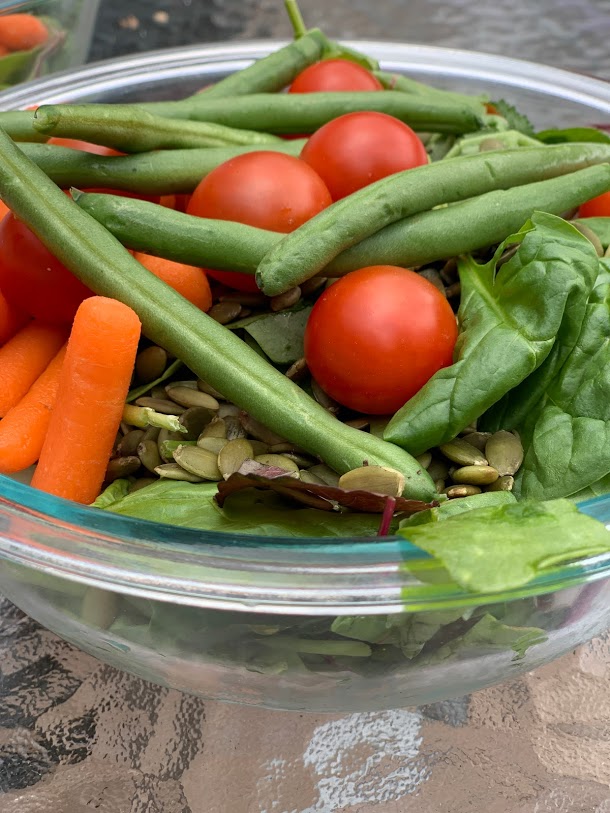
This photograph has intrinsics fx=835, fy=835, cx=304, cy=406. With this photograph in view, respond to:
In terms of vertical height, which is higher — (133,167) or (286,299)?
(133,167)

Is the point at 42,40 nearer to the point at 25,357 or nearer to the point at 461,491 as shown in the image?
the point at 25,357

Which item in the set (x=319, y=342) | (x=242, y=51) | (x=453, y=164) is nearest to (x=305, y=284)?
(x=319, y=342)

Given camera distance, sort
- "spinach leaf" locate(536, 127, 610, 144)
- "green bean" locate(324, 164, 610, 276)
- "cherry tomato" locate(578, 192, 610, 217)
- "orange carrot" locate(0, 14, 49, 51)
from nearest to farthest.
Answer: "green bean" locate(324, 164, 610, 276) < "cherry tomato" locate(578, 192, 610, 217) < "spinach leaf" locate(536, 127, 610, 144) < "orange carrot" locate(0, 14, 49, 51)

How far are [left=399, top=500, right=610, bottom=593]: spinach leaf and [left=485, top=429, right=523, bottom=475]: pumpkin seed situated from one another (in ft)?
0.57

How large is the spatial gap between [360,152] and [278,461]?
0.42 m

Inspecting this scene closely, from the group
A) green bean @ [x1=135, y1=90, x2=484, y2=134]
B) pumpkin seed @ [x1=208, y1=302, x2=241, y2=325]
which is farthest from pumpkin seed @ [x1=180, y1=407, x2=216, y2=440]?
green bean @ [x1=135, y1=90, x2=484, y2=134]

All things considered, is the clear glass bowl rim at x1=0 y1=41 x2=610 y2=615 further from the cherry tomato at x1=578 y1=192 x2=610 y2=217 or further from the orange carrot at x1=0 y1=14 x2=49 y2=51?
the orange carrot at x1=0 y1=14 x2=49 y2=51

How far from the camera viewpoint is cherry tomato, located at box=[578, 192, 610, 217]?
1.16 m

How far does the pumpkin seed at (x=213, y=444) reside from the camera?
0.91 metres

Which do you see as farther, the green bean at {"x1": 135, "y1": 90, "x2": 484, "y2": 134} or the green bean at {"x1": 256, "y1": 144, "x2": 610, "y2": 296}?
the green bean at {"x1": 135, "y1": 90, "x2": 484, "y2": 134}

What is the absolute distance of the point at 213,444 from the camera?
91 centimetres

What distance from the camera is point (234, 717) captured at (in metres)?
0.95

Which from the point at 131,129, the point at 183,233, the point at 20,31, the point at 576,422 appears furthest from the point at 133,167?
the point at 20,31

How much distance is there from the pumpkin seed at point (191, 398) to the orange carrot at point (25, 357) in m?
0.16
